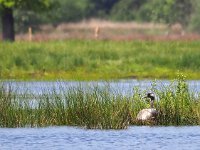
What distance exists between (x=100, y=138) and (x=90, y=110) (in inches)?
51.9

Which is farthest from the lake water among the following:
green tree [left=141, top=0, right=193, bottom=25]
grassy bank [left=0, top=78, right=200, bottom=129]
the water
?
green tree [left=141, top=0, right=193, bottom=25]

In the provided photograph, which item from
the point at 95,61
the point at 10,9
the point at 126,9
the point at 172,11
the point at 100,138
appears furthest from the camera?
the point at 126,9

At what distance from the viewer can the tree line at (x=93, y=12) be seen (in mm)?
62594

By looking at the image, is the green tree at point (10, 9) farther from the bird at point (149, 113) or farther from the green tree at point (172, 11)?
the bird at point (149, 113)

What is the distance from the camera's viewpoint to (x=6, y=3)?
5997cm

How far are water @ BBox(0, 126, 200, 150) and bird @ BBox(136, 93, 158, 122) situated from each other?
0.28m

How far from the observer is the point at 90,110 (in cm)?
2633

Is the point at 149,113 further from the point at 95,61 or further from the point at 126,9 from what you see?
the point at 126,9

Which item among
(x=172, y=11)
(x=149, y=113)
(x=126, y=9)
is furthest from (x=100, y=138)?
(x=126, y=9)

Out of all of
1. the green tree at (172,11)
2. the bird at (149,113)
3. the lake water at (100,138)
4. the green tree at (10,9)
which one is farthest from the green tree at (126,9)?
the lake water at (100,138)

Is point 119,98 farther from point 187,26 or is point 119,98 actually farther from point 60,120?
point 187,26

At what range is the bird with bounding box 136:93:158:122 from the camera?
26703 mm

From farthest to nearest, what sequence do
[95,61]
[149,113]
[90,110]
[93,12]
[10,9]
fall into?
[93,12] → [10,9] → [95,61] → [149,113] → [90,110]

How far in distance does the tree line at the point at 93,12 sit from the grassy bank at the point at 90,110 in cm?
3334
